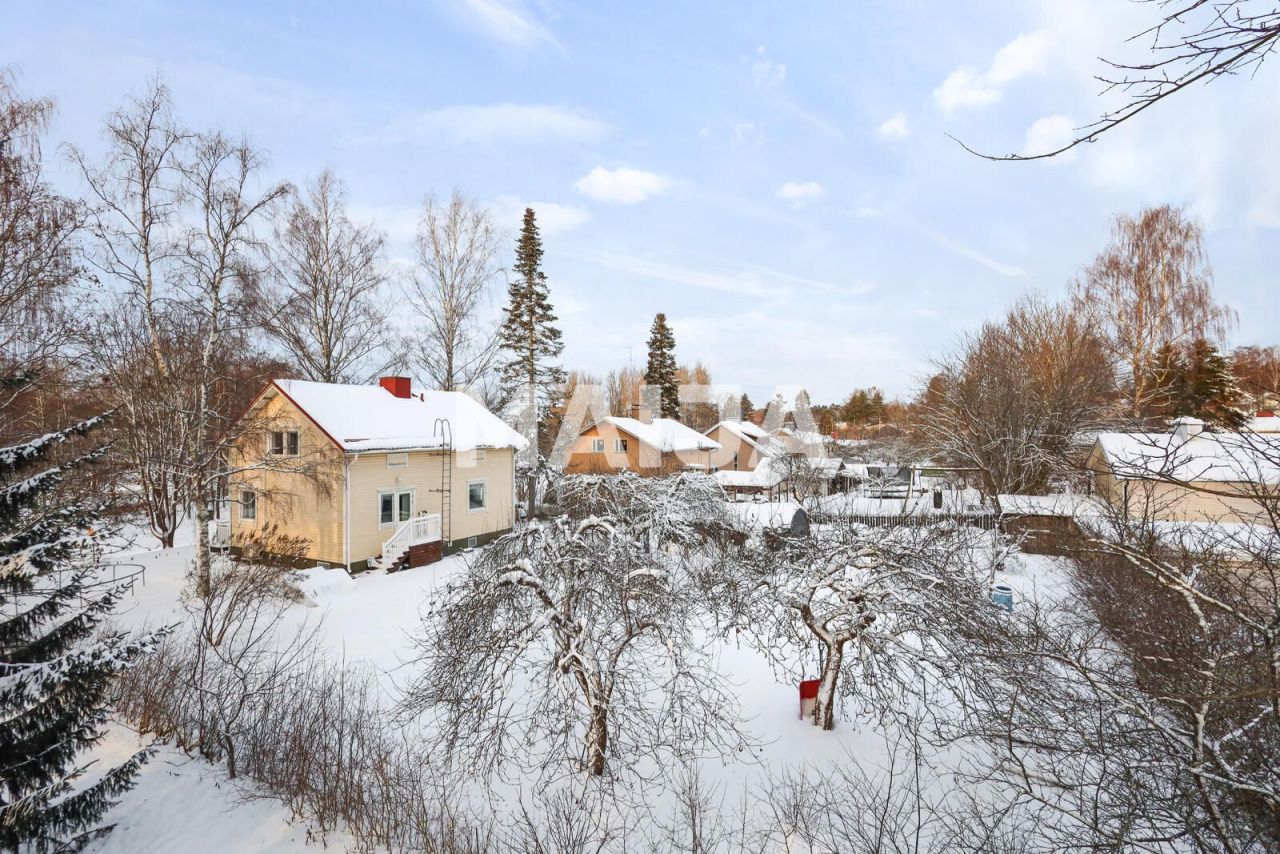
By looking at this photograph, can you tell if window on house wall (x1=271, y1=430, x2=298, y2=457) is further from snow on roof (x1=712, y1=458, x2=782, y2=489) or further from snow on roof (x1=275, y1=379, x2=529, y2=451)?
snow on roof (x1=712, y1=458, x2=782, y2=489)

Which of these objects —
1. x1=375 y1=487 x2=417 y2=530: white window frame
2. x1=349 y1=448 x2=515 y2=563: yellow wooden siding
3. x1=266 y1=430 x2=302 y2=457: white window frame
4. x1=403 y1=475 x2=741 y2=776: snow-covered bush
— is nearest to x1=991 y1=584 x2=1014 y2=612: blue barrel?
x1=403 y1=475 x2=741 y2=776: snow-covered bush

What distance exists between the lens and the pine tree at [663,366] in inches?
1875

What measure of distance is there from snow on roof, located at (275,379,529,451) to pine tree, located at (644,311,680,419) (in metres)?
27.3

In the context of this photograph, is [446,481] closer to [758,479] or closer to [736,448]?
[758,479]

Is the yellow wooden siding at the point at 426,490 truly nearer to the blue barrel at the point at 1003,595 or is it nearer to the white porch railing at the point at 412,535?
the white porch railing at the point at 412,535

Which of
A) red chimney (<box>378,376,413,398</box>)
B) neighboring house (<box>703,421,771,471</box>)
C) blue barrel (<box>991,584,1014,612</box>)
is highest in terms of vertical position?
red chimney (<box>378,376,413,398</box>)

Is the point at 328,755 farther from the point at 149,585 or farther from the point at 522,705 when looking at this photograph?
the point at 149,585

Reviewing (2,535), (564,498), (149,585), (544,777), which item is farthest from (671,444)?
(2,535)

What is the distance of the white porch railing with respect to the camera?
16.0 metres

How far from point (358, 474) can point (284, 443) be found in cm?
272

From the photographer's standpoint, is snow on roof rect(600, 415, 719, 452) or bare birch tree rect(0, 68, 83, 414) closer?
bare birch tree rect(0, 68, 83, 414)

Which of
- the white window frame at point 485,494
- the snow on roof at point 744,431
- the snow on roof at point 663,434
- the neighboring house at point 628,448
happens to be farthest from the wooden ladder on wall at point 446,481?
the snow on roof at point 744,431

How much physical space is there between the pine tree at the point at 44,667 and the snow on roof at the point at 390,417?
10604mm

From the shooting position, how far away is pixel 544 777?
6805 millimetres
